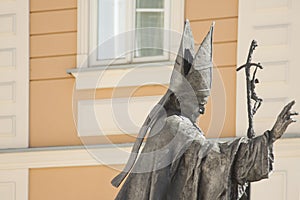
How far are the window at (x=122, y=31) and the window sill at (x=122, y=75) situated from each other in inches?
4.8

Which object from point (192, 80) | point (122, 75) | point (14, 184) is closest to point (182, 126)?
point (192, 80)

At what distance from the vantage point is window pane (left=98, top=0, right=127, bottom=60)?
14.3m

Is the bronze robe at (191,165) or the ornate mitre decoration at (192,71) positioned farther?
the ornate mitre decoration at (192,71)

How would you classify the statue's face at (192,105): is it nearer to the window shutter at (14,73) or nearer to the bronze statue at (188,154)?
the bronze statue at (188,154)

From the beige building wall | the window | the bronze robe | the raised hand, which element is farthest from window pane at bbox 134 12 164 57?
the raised hand

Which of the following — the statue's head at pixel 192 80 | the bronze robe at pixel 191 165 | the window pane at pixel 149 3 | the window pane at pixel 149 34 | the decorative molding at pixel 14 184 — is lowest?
the decorative molding at pixel 14 184

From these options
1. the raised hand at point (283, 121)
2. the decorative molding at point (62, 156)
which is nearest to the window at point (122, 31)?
the decorative molding at point (62, 156)

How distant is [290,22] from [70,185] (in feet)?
8.81

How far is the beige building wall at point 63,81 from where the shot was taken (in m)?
13.5

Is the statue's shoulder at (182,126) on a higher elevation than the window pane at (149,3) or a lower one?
lower

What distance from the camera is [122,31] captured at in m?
14.3

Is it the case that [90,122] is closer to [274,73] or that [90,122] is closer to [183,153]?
[274,73]

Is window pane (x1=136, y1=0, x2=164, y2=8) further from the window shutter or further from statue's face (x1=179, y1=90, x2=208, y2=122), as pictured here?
statue's face (x1=179, y1=90, x2=208, y2=122)

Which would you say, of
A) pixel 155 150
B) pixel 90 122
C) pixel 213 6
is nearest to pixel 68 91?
pixel 90 122
